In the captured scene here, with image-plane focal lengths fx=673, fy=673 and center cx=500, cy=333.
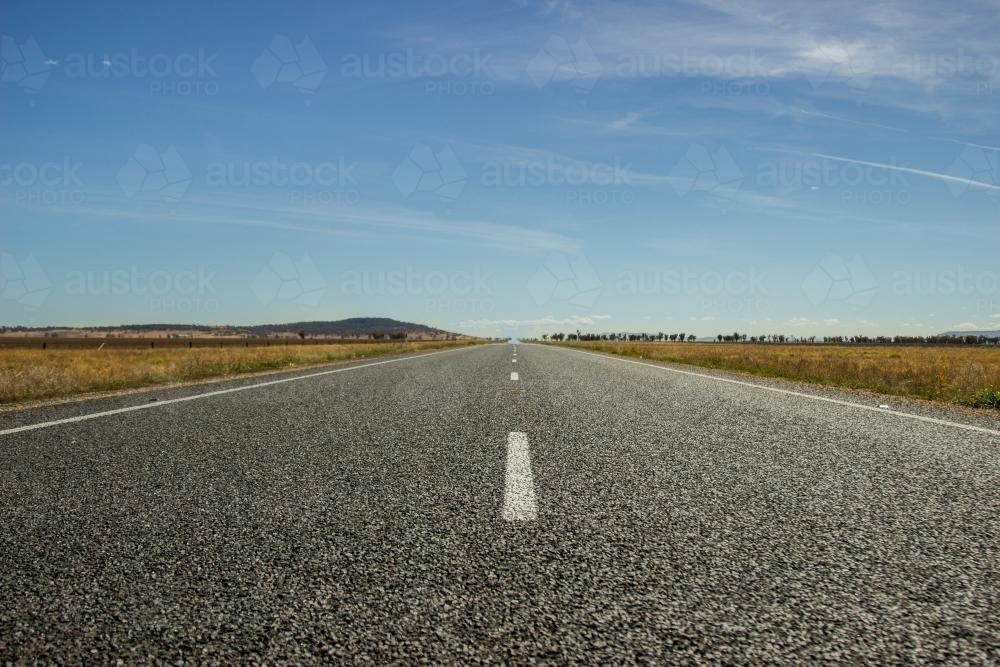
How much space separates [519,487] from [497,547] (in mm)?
1103

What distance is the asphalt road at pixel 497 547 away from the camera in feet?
6.95

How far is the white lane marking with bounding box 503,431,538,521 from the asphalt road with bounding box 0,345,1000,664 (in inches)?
0.9

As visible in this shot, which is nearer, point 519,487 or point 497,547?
point 497,547

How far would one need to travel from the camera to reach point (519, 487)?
13.2ft

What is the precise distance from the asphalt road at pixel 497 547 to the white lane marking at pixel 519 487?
0.02 m

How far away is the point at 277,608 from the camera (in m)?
2.33

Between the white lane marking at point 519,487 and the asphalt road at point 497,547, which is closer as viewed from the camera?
the asphalt road at point 497,547

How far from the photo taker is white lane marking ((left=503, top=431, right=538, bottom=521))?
3469 millimetres

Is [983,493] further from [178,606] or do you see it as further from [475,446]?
[178,606]

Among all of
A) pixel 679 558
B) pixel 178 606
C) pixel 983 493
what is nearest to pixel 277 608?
pixel 178 606

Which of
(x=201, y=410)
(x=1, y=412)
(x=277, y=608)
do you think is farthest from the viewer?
(x=1, y=412)

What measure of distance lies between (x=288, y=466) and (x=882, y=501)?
3.75 metres

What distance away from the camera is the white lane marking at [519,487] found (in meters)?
3.47

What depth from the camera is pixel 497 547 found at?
9.64ft
